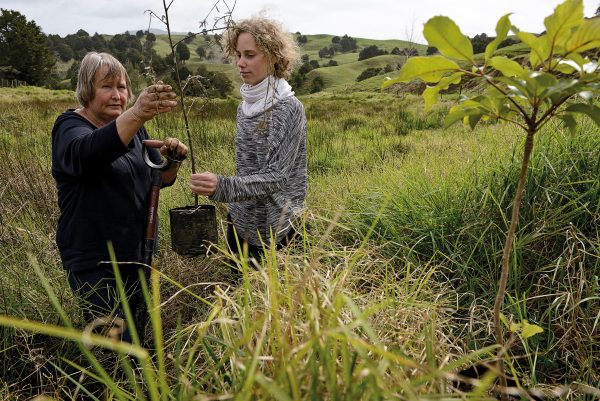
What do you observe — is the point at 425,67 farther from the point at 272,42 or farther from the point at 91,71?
the point at 91,71

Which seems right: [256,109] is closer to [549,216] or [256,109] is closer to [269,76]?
[269,76]

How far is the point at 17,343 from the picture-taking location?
1786mm

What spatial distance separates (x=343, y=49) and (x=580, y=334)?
5267 inches

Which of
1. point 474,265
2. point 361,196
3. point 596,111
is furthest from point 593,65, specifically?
point 361,196

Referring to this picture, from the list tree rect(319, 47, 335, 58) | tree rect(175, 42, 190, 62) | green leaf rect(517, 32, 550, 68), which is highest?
tree rect(319, 47, 335, 58)

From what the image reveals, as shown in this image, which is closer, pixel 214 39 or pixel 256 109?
pixel 214 39

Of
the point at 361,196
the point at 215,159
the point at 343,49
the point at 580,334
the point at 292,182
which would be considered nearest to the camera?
the point at 580,334

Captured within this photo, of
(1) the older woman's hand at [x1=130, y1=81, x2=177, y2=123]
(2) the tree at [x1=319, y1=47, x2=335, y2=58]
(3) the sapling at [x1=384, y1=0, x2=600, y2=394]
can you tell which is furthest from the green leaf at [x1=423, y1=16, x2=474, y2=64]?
(2) the tree at [x1=319, y1=47, x2=335, y2=58]

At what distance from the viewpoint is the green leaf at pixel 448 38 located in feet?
2.59

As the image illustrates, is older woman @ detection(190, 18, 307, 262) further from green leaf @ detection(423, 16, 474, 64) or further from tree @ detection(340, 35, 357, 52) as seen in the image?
tree @ detection(340, 35, 357, 52)

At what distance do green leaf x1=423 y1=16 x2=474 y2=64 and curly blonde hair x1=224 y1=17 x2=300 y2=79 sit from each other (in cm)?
181

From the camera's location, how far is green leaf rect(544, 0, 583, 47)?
Result: 72 centimetres

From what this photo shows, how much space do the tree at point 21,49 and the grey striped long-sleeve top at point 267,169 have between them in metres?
58.4

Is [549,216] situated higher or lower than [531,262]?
higher
